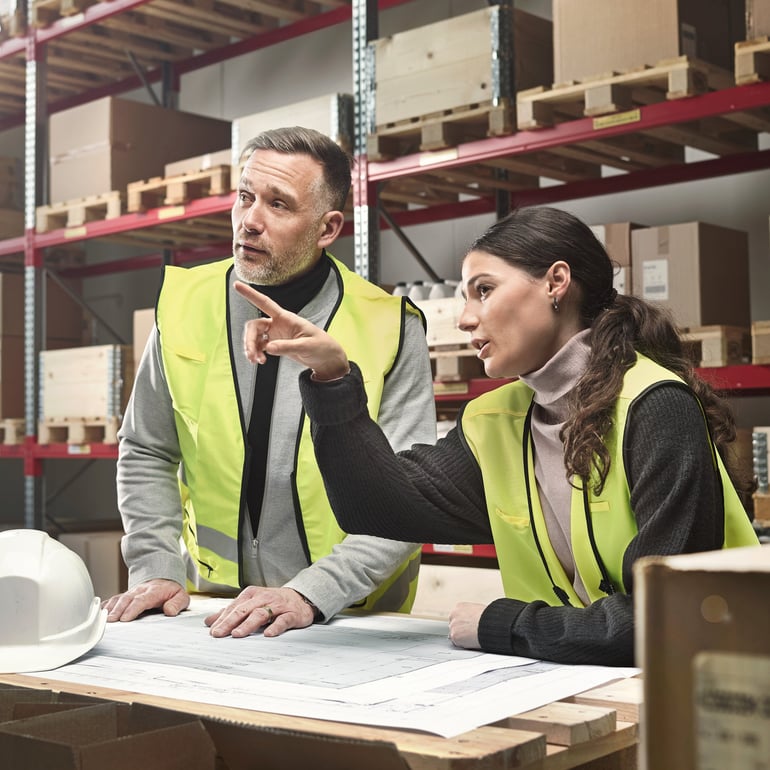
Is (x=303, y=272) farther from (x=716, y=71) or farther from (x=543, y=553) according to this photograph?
(x=716, y=71)

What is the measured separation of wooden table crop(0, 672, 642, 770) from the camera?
1.31 m

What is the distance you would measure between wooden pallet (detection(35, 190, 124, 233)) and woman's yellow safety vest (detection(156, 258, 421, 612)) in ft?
14.8

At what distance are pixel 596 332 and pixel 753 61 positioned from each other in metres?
2.65

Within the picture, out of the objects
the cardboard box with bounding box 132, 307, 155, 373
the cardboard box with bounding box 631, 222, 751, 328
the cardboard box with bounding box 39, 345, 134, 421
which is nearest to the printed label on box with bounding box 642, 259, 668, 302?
the cardboard box with bounding box 631, 222, 751, 328

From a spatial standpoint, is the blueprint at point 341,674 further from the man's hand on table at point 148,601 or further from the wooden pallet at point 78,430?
the wooden pallet at point 78,430

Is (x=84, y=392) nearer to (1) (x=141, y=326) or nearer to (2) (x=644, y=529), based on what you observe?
(1) (x=141, y=326)

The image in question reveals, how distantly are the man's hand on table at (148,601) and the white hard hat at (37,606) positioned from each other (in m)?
0.47

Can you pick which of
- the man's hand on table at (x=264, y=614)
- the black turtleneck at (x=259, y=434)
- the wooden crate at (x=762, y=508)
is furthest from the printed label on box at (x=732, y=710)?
the wooden crate at (x=762, y=508)

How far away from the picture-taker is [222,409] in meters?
2.72

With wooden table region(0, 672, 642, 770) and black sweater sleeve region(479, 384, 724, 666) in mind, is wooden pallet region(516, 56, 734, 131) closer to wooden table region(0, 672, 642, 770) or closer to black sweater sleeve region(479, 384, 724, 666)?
black sweater sleeve region(479, 384, 724, 666)

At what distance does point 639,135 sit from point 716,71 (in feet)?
2.48

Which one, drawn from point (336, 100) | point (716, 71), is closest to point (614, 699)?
point (716, 71)

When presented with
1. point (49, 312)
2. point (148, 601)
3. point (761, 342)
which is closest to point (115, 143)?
point (49, 312)

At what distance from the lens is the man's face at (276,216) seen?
273 cm
